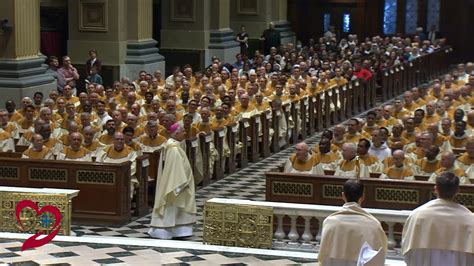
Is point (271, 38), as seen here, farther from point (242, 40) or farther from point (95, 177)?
point (95, 177)

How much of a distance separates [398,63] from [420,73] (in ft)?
8.27

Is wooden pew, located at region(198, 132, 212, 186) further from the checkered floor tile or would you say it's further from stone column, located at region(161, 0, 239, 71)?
stone column, located at region(161, 0, 239, 71)

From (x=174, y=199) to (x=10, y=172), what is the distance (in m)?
2.50

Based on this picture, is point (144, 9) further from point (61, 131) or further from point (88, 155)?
point (88, 155)

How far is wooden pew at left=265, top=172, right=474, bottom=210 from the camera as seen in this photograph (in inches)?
527

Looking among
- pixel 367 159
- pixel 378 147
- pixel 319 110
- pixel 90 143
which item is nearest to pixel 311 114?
pixel 319 110

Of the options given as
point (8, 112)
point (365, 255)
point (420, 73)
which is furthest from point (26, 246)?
point (420, 73)

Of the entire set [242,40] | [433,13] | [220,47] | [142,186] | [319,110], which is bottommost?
[142,186]

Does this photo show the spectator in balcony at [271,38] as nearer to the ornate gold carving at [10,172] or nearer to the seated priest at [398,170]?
the ornate gold carving at [10,172]

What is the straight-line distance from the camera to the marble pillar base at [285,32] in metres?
37.7

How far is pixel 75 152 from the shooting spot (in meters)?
15.8

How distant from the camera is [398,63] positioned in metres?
31.8

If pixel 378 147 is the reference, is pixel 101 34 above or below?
above

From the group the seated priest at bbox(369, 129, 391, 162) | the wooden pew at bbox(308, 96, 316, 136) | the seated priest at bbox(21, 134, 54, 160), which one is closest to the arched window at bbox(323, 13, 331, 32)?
the wooden pew at bbox(308, 96, 316, 136)
